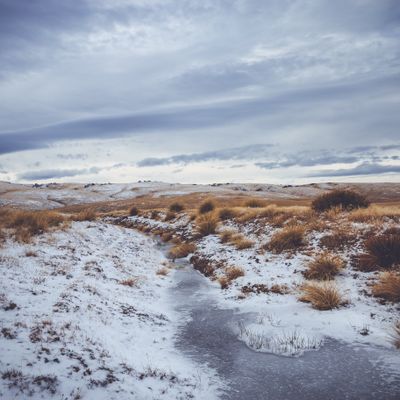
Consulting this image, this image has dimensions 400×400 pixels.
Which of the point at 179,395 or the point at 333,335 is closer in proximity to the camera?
the point at 179,395

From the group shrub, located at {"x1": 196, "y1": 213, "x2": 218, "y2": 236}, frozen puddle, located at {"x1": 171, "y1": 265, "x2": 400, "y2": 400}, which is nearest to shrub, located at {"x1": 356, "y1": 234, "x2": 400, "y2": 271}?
frozen puddle, located at {"x1": 171, "y1": 265, "x2": 400, "y2": 400}

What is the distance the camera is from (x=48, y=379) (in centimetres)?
458

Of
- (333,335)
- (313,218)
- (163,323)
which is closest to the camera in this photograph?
(333,335)

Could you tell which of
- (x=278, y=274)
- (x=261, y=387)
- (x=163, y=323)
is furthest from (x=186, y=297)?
(x=261, y=387)

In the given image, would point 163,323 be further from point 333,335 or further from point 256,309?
point 333,335

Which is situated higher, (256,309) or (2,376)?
(2,376)

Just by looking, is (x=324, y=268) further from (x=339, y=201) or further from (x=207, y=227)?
(x=207, y=227)

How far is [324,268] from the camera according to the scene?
32.3 ft

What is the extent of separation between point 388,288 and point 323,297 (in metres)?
1.59

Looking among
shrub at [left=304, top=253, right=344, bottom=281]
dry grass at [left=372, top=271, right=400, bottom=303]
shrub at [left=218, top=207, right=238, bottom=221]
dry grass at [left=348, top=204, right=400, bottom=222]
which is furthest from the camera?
shrub at [left=218, top=207, right=238, bottom=221]

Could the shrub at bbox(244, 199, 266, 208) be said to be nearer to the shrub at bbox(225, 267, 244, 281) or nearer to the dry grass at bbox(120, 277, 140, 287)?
the shrub at bbox(225, 267, 244, 281)

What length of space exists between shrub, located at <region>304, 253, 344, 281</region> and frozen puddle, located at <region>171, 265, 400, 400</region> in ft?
11.0

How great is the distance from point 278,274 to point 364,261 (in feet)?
8.61

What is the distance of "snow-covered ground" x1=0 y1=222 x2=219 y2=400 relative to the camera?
15.5ft
